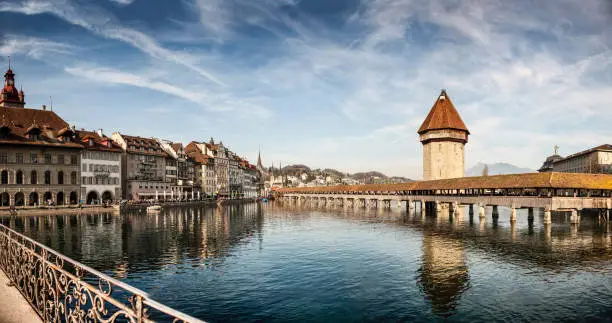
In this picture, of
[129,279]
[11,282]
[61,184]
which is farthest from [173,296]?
[61,184]

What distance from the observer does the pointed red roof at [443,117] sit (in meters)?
80.6

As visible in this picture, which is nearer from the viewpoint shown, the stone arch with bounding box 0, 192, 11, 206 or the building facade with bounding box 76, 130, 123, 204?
the stone arch with bounding box 0, 192, 11, 206

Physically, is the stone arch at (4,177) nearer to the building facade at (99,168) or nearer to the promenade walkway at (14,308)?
the building facade at (99,168)

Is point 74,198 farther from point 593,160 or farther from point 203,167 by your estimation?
point 593,160

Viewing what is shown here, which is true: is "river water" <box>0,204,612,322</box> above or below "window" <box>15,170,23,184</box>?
below

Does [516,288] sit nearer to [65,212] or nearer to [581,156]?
[65,212]

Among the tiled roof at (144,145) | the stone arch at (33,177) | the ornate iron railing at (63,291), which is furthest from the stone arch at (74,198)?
the ornate iron railing at (63,291)

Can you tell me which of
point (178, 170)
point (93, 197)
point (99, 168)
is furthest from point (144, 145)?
point (93, 197)

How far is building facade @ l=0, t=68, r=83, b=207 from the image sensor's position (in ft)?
207

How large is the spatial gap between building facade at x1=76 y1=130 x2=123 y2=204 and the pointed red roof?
6492cm

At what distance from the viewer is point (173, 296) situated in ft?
54.1

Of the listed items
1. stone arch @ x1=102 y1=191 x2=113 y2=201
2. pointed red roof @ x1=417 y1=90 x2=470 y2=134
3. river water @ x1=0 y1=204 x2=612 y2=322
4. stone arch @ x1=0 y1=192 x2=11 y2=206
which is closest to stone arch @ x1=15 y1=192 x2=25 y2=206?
stone arch @ x1=0 y1=192 x2=11 y2=206

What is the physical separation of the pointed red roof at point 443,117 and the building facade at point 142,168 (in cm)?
6202

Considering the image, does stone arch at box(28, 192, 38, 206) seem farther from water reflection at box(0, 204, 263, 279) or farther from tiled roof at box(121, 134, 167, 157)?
water reflection at box(0, 204, 263, 279)
